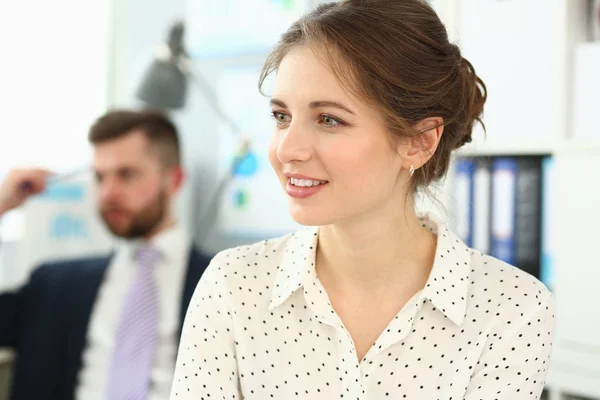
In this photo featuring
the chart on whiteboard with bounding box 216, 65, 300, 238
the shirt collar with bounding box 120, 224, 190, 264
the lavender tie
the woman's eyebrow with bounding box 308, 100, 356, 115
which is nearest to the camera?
the woman's eyebrow with bounding box 308, 100, 356, 115

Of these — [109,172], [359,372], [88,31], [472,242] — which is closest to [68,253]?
[109,172]

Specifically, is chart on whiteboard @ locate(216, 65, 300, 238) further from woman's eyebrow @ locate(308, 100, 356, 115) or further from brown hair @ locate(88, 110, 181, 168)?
woman's eyebrow @ locate(308, 100, 356, 115)

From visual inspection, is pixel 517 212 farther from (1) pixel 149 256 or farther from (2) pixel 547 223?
(1) pixel 149 256

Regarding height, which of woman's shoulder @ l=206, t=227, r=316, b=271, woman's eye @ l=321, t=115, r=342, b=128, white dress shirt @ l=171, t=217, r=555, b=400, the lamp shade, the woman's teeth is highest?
the lamp shade

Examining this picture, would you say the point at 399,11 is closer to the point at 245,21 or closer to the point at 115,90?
the point at 245,21

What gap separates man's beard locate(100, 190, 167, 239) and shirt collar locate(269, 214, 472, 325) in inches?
38.7

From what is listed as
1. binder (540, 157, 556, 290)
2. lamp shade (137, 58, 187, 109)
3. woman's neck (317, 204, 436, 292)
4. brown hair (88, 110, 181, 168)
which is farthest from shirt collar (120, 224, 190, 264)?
binder (540, 157, 556, 290)

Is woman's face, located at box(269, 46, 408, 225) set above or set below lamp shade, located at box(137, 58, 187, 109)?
below

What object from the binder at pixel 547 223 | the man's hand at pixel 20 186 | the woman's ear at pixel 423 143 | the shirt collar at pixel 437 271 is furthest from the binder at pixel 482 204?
the man's hand at pixel 20 186

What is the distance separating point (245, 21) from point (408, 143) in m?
1.54

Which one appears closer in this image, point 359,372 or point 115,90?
point 359,372

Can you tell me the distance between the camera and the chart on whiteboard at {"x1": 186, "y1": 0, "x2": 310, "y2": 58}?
249 centimetres

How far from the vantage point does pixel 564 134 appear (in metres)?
1.76

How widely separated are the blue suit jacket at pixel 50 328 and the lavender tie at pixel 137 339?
0.14 metres
